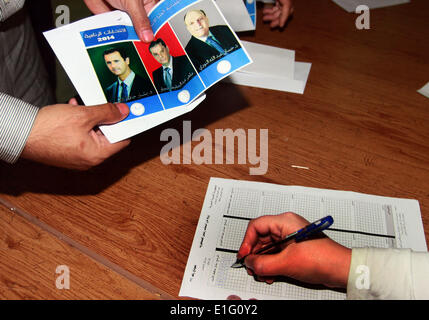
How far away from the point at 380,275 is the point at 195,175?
0.40 meters

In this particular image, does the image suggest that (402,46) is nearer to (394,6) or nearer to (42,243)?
(394,6)

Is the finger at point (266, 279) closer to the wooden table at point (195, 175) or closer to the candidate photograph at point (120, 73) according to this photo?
the wooden table at point (195, 175)

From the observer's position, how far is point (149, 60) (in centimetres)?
82

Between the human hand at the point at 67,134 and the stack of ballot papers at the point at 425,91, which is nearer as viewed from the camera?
the human hand at the point at 67,134

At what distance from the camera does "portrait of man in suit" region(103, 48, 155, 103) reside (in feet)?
2.60

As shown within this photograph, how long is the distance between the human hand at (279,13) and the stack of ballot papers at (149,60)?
45 centimetres

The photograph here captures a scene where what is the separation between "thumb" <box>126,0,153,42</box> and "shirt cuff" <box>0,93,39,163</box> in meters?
0.26

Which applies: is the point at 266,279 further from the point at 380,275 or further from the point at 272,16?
the point at 272,16

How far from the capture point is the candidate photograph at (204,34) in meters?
0.79

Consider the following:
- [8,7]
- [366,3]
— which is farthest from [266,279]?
[366,3]

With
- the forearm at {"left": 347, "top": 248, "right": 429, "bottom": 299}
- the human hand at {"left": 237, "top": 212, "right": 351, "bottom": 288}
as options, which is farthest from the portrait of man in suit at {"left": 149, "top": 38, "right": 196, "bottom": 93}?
the forearm at {"left": 347, "top": 248, "right": 429, "bottom": 299}

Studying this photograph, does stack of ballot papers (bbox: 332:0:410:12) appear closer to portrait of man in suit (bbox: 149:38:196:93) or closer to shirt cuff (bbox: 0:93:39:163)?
portrait of man in suit (bbox: 149:38:196:93)

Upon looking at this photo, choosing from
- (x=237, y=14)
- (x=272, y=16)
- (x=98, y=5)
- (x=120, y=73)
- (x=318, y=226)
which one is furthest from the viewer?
(x=272, y=16)

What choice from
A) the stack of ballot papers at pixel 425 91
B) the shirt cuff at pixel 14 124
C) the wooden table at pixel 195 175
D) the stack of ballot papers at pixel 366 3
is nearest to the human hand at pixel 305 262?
the wooden table at pixel 195 175
